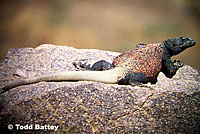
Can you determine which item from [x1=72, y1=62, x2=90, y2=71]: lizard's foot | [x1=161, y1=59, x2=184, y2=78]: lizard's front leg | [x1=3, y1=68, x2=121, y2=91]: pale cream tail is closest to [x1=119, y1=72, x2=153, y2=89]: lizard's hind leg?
[x1=3, y1=68, x2=121, y2=91]: pale cream tail

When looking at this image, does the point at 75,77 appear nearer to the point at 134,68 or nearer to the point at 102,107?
the point at 102,107

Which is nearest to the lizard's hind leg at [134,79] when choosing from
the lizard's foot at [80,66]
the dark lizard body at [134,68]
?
the dark lizard body at [134,68]

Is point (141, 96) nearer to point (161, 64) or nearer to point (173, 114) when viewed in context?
point (173, 114)

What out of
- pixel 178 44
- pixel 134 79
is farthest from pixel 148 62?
pixel 178 44

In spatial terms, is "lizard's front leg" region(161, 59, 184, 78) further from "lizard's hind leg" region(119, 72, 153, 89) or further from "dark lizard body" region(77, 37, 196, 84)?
"lizard's hind leg" region(119, 72, 153, 89)

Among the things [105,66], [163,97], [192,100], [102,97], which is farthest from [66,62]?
[192,100]

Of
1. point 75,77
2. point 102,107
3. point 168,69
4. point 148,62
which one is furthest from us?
point 168,69
